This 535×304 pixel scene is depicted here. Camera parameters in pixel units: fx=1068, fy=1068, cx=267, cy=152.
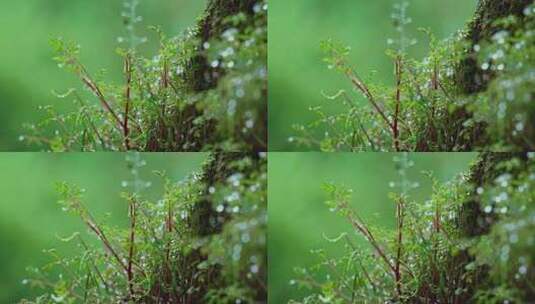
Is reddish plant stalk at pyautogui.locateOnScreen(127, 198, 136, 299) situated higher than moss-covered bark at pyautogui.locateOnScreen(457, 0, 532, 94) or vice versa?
moss-covered bark at pyautogui.locateOnScreen(457, 0, 532, 94)

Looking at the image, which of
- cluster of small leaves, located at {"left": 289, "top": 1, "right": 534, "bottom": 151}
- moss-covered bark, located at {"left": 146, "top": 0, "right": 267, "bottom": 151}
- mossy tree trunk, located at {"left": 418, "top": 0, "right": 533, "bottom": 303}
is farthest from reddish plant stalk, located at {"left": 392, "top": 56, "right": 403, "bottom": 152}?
moss-covered bark, located at {"left": 146, "top": 0, "right": 267, "bottom": 151}

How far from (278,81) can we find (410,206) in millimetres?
596

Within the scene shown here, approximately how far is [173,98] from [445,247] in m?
1.01

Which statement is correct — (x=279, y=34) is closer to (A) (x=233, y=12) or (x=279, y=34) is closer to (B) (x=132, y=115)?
(A) (x=233, y=12)

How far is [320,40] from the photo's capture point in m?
3.47

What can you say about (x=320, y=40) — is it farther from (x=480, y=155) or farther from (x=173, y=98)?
(x=480, y=155)

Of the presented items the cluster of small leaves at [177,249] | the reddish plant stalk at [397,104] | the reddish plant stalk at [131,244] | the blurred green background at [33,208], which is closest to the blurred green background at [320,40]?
the reddish plant stalk at [397,104]

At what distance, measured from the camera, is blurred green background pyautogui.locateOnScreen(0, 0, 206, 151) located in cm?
342

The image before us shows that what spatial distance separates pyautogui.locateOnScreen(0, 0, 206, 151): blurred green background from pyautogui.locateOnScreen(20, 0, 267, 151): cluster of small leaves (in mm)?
29

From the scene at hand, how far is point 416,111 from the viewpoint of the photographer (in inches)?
138

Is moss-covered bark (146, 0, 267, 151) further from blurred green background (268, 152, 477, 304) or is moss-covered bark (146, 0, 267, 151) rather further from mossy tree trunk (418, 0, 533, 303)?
mossy tree trunk (418, 0, 533, 303)

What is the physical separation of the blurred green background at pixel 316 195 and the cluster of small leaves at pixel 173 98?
17 centimetres

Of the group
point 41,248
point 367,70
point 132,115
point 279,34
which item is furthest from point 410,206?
point 41,248

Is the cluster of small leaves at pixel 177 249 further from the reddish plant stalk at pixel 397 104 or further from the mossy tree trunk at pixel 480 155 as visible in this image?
the mossy tree trunk at pixel 480 155
